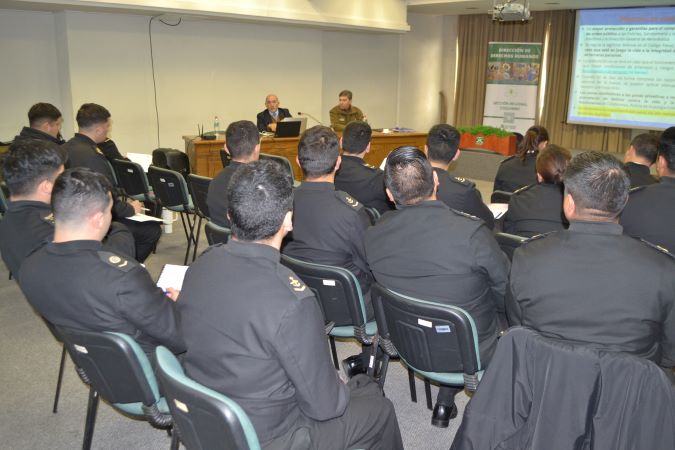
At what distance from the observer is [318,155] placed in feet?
9.70

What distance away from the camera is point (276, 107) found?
823 centimetres

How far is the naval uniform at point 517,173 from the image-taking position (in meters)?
4.65

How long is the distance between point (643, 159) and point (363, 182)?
6.23 feet

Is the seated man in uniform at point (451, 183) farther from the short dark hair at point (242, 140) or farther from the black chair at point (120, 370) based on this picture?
the black chair at point (120, 370)

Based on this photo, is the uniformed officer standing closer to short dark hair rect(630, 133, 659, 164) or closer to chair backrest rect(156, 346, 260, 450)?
short dark hair rect(630, 133, 659, 164)

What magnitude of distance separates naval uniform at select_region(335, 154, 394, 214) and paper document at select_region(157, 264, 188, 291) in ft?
6.06

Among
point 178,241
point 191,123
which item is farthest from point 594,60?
point 178,241

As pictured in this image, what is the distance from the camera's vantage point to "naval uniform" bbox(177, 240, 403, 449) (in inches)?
60.6

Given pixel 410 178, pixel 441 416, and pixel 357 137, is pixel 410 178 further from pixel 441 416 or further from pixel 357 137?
pixel 357 137

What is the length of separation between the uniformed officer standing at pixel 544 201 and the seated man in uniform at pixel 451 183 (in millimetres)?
198

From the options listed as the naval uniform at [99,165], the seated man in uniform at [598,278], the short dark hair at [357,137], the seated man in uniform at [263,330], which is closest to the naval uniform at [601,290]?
the seated man in uniform at [598,278]

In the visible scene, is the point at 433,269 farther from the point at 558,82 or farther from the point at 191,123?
the point at 558,82

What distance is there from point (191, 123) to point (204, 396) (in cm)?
796

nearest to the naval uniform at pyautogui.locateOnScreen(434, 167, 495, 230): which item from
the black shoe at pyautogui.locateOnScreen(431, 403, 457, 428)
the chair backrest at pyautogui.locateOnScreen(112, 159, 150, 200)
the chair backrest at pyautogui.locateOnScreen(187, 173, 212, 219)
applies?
the black shoe at pyautogui.locateOnScreen(431, 403, 457, 428)
